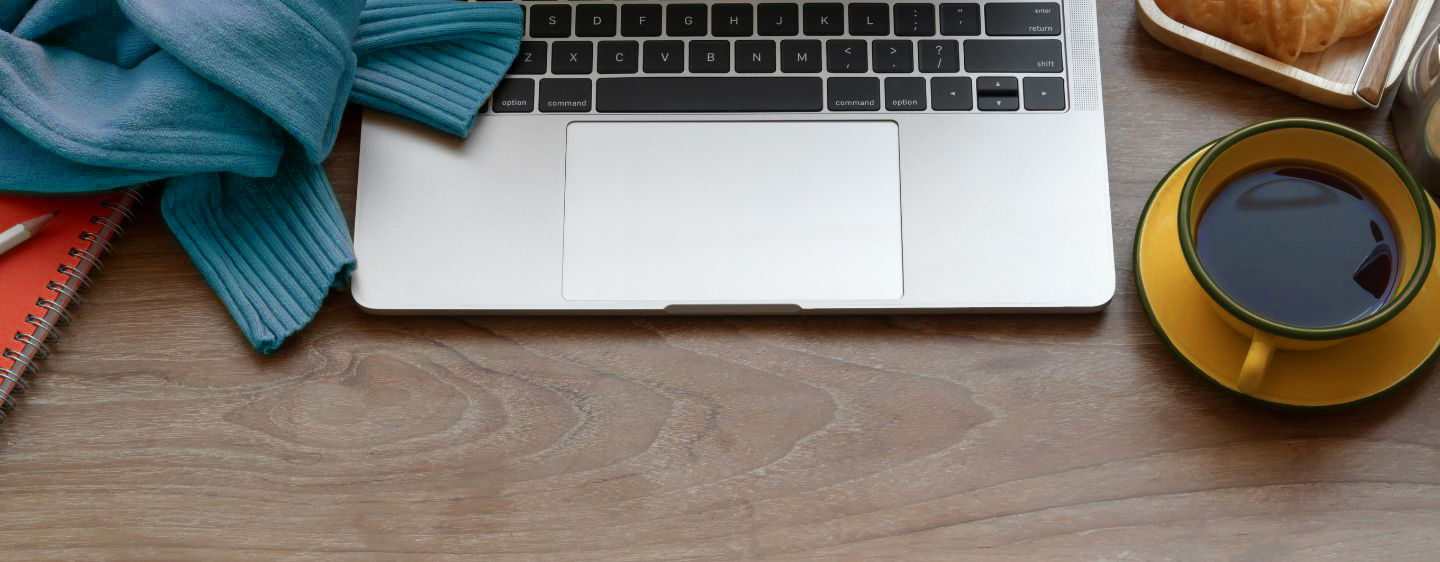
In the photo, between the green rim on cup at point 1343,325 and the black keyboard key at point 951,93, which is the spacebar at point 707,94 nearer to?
the black keyboard key at point 951,93

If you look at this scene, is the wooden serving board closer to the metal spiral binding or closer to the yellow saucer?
the yellow saucer

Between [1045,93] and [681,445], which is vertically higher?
[1045,93]

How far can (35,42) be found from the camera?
1.88 feet

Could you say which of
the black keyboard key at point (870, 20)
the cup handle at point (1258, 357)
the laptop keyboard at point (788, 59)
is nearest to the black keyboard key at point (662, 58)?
the laptop keyboard at point (788, 59)

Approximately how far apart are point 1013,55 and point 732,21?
17 centimetres

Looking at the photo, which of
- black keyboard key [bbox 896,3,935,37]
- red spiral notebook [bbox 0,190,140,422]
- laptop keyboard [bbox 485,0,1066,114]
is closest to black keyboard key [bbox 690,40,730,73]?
laptop keyboard [bbox 485,0,1066,114]

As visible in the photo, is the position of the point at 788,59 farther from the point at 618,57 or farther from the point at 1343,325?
the point at 1343,325

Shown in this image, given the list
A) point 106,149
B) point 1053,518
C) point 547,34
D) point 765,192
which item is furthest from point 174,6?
point 1053,518

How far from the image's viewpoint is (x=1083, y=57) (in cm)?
61

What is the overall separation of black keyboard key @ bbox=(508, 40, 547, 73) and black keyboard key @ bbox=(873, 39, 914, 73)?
0.64ft

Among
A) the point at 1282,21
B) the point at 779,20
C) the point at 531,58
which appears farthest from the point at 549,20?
the point at 1282,21

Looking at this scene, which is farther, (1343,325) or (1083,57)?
(1083,57)

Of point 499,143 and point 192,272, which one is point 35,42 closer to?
point 192,272

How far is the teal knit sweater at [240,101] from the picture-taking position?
0.54 m
